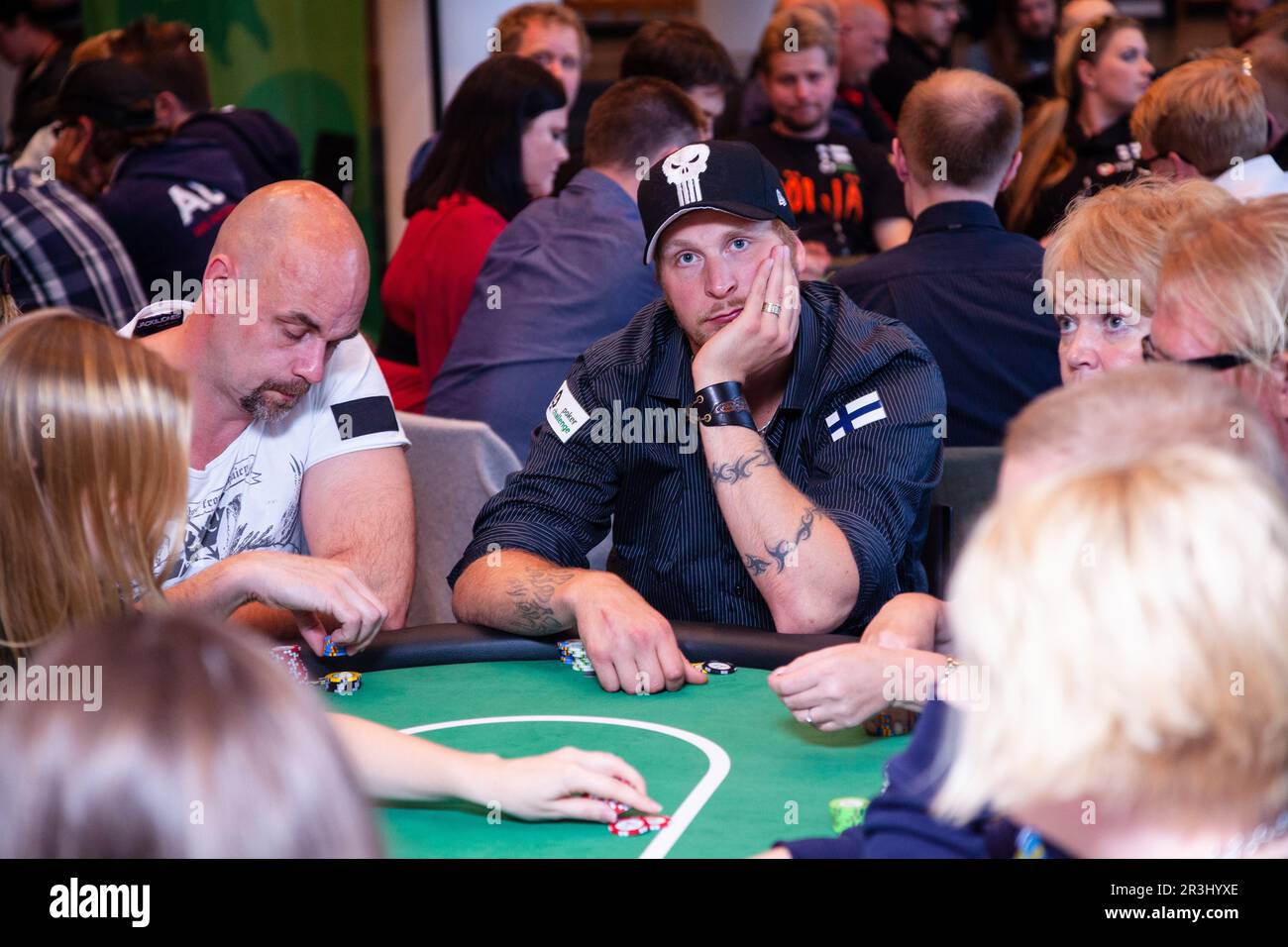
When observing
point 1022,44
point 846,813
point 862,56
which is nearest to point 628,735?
point 846,813

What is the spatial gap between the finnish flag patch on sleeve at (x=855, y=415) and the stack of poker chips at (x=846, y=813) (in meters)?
1.11

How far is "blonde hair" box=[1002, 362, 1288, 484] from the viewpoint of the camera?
1309mm

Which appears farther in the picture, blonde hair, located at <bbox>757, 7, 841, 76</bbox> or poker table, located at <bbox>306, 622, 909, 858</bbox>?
blonde hair, located at <bbox>757, 7, 841, 76</bbox>

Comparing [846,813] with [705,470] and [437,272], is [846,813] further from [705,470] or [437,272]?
[437,272]

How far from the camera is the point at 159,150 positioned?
14.4ft

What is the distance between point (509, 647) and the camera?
2449 millimetres

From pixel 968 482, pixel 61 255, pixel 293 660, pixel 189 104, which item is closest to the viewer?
pixel 293 660

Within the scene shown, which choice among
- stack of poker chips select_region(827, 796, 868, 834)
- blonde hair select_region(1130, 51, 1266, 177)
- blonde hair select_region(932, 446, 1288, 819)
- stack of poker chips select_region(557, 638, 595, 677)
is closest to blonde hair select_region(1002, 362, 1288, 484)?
blonde hair select_region(932, 446, 1288, 819)

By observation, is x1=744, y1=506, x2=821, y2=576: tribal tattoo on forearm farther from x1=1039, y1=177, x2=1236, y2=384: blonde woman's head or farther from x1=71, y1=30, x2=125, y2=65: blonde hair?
x1=71, y1=30, x2=125, y2=65: blonde hair

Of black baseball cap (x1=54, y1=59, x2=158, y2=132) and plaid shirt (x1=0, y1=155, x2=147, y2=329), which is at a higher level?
black baseball cap (x1=54, y1=59, x2=158, y2=132)

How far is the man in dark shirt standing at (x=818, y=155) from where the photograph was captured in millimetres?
5406

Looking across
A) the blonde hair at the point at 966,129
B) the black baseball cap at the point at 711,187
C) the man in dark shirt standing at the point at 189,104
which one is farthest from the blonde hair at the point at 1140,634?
the man in dark shirt standing at the point at 189,104

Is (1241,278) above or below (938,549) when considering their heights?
above

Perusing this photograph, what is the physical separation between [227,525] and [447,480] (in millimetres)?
791
